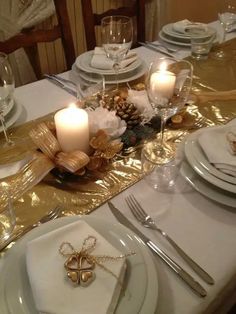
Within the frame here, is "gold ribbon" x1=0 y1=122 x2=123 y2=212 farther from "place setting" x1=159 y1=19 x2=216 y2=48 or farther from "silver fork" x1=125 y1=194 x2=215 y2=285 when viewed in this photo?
"place setting" x1=159 y1=19 x2=216 y2=48

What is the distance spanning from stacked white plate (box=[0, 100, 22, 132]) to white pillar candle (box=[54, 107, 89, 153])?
0.20 m

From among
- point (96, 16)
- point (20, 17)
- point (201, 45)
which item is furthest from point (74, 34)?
point (201, 45)

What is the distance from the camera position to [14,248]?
523 mm

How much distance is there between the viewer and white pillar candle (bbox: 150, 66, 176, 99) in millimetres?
772

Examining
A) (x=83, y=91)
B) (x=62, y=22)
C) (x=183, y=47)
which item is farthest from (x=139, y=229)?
(x=62, y=22)

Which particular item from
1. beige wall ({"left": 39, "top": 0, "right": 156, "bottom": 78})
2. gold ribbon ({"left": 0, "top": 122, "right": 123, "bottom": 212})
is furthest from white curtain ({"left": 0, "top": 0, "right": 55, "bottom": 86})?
gold ribbon ({"left": 0, "top": 122, "right": 123, "bottom": 212})

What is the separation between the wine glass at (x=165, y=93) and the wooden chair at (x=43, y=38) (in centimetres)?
69

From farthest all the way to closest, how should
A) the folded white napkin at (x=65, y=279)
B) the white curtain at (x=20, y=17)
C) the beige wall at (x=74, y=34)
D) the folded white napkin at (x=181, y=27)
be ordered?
the beige wall at (x=74, y=34), the white curtain at (x=20, y=17), the folded white napkin at (x=181, y=27), the folded white napkin at (x=65, y=279)

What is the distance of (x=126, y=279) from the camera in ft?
1.60

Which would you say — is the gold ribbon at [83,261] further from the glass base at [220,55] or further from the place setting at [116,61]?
the glass base at [220,55]

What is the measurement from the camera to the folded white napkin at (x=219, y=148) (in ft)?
2.21

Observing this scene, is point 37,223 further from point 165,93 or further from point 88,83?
point 88,83

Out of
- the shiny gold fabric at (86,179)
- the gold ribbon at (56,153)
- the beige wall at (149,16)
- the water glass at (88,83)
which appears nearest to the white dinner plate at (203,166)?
the shiny gold fabric at (86,179)

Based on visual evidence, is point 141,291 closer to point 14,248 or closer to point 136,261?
point 136,261
